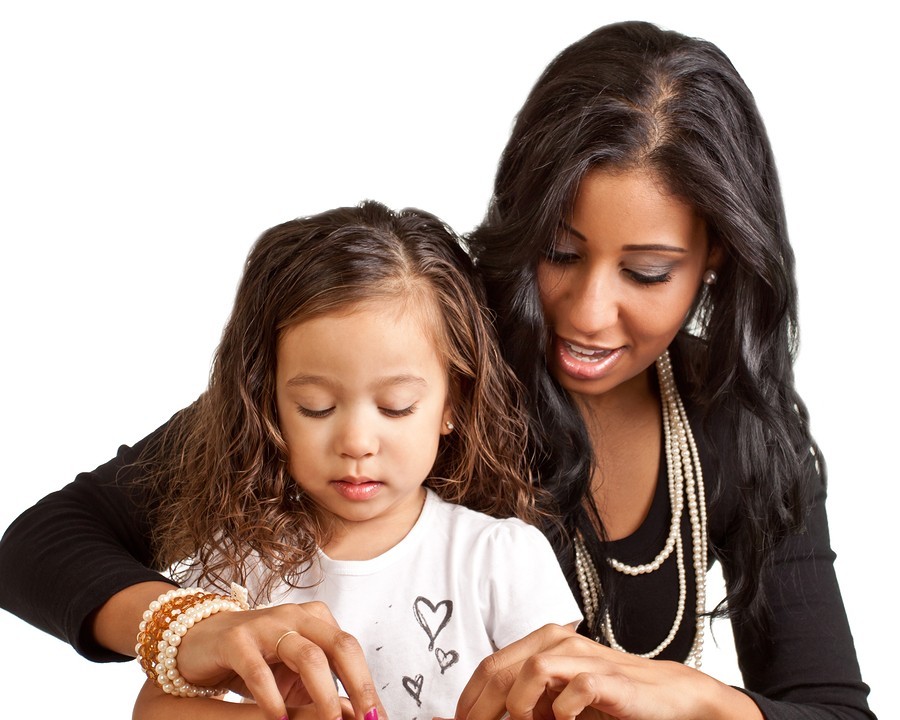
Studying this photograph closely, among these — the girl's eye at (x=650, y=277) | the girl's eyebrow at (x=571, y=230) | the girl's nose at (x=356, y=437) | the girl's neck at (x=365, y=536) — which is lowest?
the girl's neck at (x=365, y=536)

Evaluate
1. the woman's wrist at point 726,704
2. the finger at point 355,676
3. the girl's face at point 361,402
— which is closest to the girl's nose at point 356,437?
the girl's face at point 361,402

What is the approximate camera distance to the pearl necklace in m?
2.04

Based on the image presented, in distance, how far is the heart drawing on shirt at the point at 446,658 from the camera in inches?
66.2

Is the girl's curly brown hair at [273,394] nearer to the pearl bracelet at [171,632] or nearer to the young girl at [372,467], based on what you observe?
the young girl at [372,467]

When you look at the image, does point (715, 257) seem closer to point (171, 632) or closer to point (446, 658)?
point (446, 658)

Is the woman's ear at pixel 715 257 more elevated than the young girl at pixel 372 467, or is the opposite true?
the woman's ear at pixel 715 257

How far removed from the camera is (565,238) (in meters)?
1.80

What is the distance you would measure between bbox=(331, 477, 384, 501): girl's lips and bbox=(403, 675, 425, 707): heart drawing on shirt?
9.4 inches

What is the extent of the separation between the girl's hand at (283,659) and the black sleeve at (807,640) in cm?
79

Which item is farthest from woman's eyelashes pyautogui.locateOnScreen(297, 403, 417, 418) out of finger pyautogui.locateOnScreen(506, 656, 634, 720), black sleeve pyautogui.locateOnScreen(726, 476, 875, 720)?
black sleeve pyautogui.locateOnScreen(726, 476, 875, 720)

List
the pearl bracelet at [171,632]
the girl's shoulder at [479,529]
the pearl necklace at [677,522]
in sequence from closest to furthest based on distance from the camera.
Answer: the pearl bracelet at [171,632] < the girl's shoulder at [479,529] < the pearl necklace at [677,522]

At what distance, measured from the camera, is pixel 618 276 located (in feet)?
5.94

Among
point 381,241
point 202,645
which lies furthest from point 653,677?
point 381,241

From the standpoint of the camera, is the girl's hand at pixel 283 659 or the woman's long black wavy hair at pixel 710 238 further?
the woman's long black wavy hair at pixel 710 238
